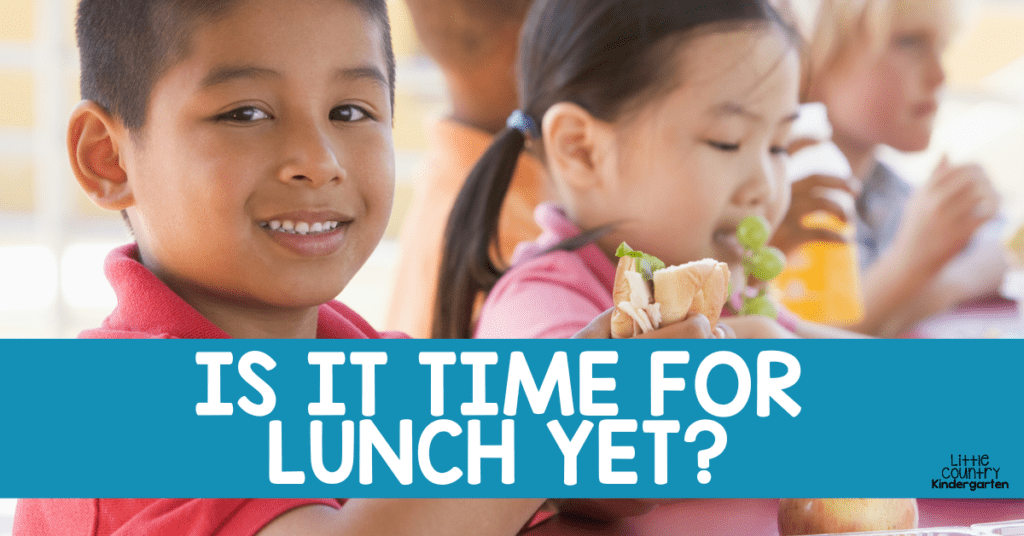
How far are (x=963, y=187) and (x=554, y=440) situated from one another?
1443mm

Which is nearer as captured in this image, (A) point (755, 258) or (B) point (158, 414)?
(B) point (158, 414)

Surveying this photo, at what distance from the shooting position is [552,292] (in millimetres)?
1016

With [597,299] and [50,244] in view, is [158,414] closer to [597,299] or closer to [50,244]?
[597,299]

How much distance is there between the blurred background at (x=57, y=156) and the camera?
3135 millimetres

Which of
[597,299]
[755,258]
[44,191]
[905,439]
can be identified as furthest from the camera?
[44,191]

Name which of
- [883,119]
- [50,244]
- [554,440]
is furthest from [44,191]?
[554,440]

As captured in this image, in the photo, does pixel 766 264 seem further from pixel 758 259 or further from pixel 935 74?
pixel 935 74

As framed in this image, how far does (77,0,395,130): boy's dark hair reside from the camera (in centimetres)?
63

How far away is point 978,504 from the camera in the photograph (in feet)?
2.49

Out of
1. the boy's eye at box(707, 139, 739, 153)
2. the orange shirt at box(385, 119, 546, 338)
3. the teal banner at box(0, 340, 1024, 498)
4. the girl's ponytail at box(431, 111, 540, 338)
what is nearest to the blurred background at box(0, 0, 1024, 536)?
the orange shirt at box(385, 119, 546, 338)

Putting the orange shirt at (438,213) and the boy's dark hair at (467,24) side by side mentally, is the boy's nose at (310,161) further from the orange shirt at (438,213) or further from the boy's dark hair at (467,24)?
the boy's dark hair at (467,24)

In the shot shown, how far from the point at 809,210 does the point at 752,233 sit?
609 mm

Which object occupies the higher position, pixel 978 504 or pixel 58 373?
pixel 58 373

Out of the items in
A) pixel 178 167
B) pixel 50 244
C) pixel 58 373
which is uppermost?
pixel 50 244
